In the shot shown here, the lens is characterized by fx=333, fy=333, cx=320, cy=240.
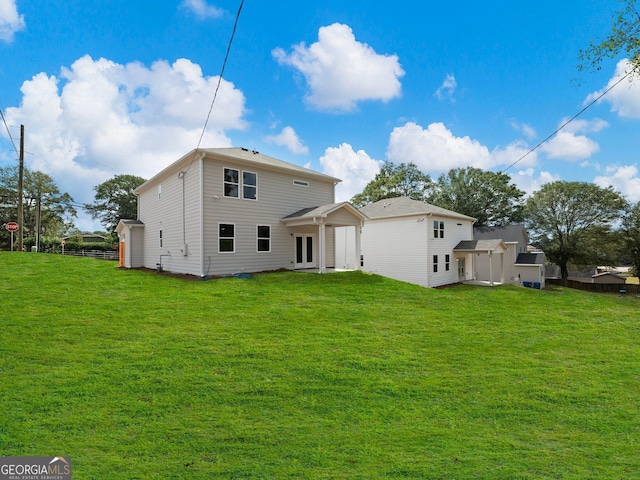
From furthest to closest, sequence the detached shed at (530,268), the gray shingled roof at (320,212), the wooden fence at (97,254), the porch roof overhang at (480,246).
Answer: the wooden fence at (97,254) < the detached shed at (530,268) < the porch roof overhang at (480,246) < the gray shingled roof at (320,212)

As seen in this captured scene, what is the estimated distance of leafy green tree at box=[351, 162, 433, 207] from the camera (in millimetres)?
37500

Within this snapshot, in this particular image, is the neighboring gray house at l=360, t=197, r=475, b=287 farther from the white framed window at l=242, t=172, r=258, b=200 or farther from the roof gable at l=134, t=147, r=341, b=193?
the white framed window at l=242, t=172, r=258, b=200

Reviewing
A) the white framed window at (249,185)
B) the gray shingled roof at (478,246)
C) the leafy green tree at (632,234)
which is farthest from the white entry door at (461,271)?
the leafy green tree at (632,234)

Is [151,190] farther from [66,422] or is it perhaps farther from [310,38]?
[66,422]

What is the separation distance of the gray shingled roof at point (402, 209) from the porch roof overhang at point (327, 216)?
13.8 ft

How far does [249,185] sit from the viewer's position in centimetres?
1541

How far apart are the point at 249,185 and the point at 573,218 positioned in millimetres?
34065

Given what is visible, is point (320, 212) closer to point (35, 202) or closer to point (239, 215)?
point (239, 215)

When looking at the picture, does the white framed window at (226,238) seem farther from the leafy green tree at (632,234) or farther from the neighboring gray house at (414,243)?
the leafy green tree at (632,234)

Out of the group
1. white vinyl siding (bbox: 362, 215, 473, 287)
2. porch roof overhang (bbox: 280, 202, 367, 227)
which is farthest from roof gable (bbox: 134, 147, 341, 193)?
white vinyl siding (bbox: 362, 215, 473, 287)

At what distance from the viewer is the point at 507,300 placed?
1340 cm

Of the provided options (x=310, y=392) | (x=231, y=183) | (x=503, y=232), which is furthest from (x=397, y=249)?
(x=310, y=392)

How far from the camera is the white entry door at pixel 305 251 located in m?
17.0

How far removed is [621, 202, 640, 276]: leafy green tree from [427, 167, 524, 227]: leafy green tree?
880cm
